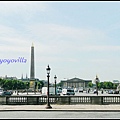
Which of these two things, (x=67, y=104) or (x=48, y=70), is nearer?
(x=48, y=70)

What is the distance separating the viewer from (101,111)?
24.0 m

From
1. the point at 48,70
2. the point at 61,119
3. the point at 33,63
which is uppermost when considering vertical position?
the point at 33,63

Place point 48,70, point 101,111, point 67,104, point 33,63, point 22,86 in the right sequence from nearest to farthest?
point 101,111, point 48,70, point 67,104, point 33,63, point 22,86

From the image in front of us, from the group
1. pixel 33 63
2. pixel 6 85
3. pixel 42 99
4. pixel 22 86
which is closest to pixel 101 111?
pixel 42 99

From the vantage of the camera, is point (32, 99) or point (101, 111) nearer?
point (101, 111)

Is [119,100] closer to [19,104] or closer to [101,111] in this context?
[101,111]

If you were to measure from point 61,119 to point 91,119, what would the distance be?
6.02 feet

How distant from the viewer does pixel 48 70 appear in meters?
27.5

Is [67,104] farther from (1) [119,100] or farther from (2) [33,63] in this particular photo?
(2) [33,63]

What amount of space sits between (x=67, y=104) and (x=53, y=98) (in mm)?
1591

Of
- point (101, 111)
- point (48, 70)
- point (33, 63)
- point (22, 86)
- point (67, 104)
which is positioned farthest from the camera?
point (22, 86)

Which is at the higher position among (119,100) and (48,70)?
(48,70)

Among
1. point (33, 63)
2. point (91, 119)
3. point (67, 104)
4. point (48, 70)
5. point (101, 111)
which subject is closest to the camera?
point (91, 119)

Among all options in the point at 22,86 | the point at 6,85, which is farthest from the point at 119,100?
the point at 22,86
